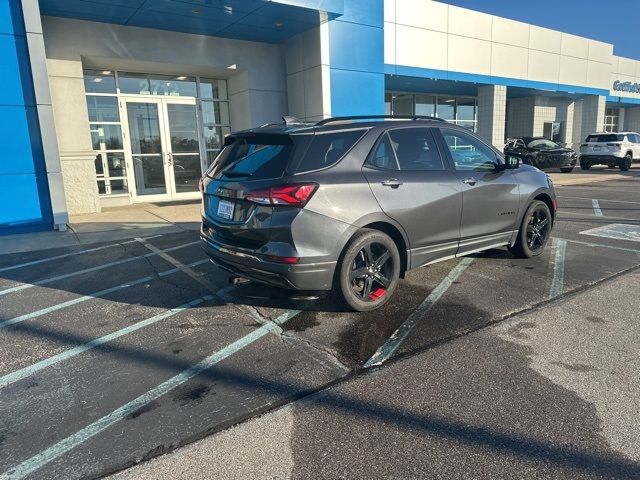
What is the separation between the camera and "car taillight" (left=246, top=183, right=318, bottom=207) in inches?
148

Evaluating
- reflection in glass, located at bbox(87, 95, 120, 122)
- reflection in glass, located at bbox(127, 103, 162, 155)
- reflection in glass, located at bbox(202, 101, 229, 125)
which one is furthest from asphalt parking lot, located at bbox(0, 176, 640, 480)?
reflection in glass, located at bbox(202, 101, 229, 125)

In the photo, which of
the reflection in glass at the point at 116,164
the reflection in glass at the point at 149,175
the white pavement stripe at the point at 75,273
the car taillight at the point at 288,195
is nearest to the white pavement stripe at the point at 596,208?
the car taillight at the point at 288,195

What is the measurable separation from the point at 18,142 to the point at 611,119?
3677cm

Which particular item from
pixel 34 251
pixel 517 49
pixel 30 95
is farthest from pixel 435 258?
pixel 517 49

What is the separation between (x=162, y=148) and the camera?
1315 centimetres

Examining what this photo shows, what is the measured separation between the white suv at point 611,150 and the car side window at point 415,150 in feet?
67.6

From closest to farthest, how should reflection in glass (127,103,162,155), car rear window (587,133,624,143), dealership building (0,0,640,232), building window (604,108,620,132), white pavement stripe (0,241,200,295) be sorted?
1. white pavement stripe (0,241,200,295)
2. dealership building (0,0,640,232)
3. reflection in glass (127,103,162,155)
4. car rear window (587,133,624,143)
5. building window (604,108,620,132)

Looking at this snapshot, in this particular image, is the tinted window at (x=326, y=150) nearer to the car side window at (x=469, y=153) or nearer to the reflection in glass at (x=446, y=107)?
the car side window at (x=469, y=153)

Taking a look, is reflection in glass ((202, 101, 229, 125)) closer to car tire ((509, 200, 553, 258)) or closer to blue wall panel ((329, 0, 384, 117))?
blue wall panel ((329, 0, 384, 117))

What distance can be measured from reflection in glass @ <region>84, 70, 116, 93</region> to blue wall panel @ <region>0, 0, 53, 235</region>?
3.19 metres

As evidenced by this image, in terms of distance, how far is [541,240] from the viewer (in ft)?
20.4

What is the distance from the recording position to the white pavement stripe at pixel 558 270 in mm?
4867

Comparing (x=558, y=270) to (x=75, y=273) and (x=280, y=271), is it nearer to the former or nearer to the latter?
(x=280, y=271)

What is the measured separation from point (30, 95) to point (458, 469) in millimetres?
9918
